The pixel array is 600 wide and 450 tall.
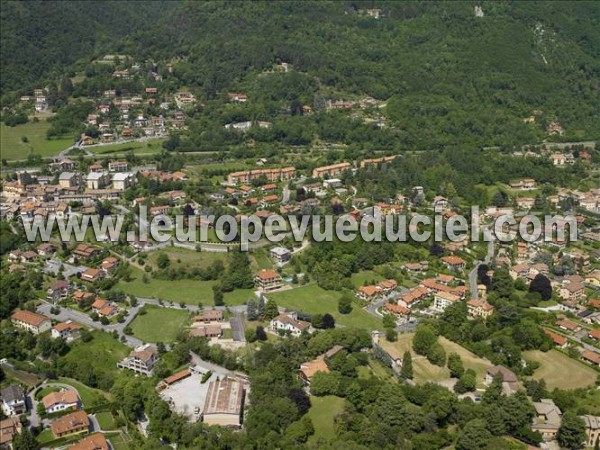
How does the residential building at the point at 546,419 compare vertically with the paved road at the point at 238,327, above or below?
below

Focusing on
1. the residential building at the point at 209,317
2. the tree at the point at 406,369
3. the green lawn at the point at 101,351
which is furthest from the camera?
the residential building at the point at 209,317

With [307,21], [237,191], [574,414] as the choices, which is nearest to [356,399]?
[574,414]

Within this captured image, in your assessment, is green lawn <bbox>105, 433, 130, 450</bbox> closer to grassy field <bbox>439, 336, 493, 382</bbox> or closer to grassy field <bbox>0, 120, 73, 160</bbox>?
grassy field <bbox>439, 336, 493, 382</bbox>

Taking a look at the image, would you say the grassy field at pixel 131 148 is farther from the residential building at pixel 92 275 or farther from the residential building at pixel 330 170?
the residential building at pixel 92 275

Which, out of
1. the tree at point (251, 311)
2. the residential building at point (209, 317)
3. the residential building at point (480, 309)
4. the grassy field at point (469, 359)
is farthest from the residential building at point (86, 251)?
the residential building at point (480, 309)

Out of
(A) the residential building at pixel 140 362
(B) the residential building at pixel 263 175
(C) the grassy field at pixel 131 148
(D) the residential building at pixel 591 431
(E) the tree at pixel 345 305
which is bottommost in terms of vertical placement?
(D) the residential building at pixel 591 431

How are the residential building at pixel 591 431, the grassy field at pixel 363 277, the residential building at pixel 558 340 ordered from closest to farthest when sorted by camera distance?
the residential building at pixel 591 431 < the residential building at pixel 558 340 < the grassy field at pixel 363 277

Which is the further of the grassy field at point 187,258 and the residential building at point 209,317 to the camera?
the grassy field at point 187,258
